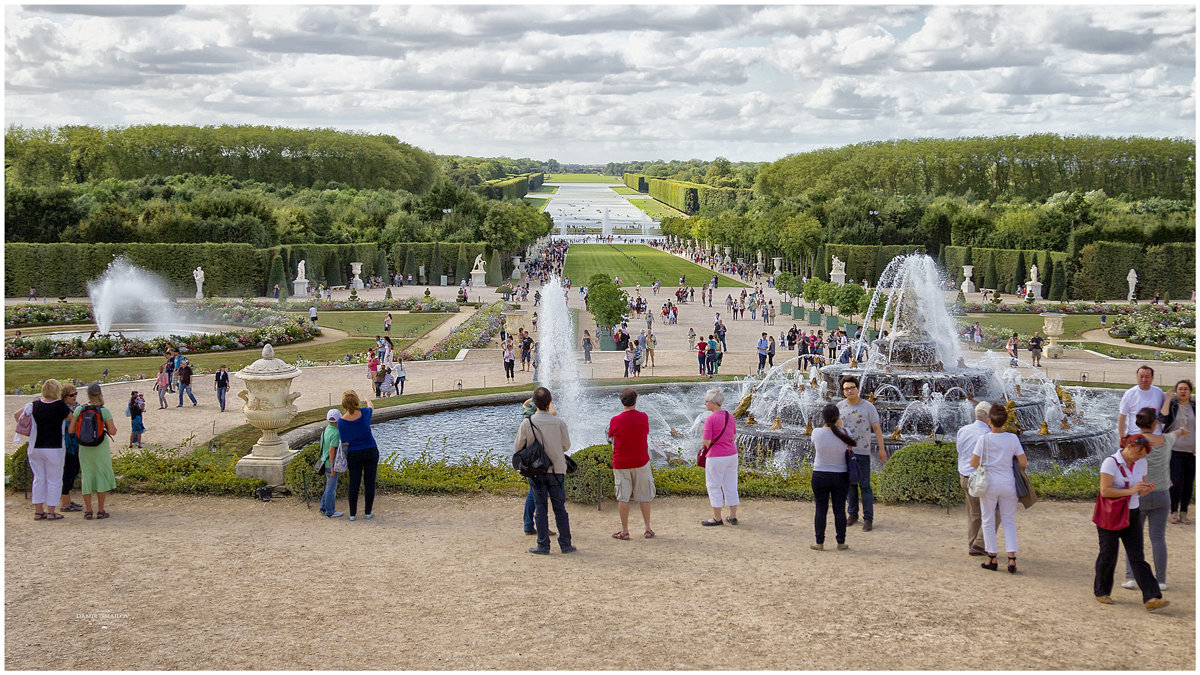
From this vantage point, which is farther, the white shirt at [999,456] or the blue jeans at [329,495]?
the blue jeans at [329,495]

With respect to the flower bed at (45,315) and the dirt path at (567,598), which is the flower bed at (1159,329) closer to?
the dirt path at (567,598)

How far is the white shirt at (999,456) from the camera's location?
8141 mm

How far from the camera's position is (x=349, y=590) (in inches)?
323

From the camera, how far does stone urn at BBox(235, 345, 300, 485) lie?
12.4 m

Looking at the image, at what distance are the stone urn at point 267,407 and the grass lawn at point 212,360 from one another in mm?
11790

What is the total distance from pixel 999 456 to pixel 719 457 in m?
2.53

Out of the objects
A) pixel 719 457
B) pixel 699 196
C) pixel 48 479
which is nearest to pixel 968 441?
pixel 719 457

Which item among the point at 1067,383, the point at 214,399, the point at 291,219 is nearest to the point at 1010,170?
the point at 291,219

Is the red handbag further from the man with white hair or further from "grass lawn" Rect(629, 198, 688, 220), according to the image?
"grass lawn" Rect(629, 198, 688, 220)

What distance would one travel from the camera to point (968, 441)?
8.46m

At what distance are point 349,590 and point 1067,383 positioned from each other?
62.6 ft

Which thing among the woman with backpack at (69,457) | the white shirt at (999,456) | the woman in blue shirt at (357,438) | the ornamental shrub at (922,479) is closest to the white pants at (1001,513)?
the white shirt at (999,456)

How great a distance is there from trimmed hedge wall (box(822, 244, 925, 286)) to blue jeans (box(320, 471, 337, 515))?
5746 centimetres

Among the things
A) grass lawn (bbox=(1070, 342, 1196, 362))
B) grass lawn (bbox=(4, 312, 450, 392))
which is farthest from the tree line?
grass lawn (bbox=(1070, 342, 1196, 362))
